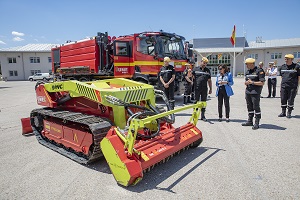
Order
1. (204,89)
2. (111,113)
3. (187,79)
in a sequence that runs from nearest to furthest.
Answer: (111,113)
(204,89)
(187,79)

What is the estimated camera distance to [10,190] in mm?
3082

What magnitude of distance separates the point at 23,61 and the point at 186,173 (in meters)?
43.9

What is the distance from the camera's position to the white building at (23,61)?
39844mm

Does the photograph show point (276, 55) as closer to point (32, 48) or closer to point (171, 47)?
point (171, 47)

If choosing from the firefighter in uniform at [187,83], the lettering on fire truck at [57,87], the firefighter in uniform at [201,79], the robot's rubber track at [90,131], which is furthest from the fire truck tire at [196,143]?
the firefighter in uniform at [187,83]

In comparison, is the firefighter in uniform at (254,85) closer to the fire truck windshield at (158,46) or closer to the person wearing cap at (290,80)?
the person wearing cap at (290,80)

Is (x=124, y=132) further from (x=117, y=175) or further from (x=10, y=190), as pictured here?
(x=10, y=190)

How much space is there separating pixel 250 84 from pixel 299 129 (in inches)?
62.2

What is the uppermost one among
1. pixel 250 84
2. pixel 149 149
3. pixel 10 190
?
pixel 250 84

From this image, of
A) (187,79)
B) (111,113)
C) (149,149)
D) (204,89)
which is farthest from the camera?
(187,79)

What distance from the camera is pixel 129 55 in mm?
9438

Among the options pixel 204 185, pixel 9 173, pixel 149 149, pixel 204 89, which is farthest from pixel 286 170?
pixel 9 173

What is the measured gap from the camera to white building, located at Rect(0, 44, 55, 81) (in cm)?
3984

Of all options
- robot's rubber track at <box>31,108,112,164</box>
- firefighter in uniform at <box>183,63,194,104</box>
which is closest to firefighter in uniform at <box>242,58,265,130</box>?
firefighter in uniform at <box>183,63,194,104</box>
